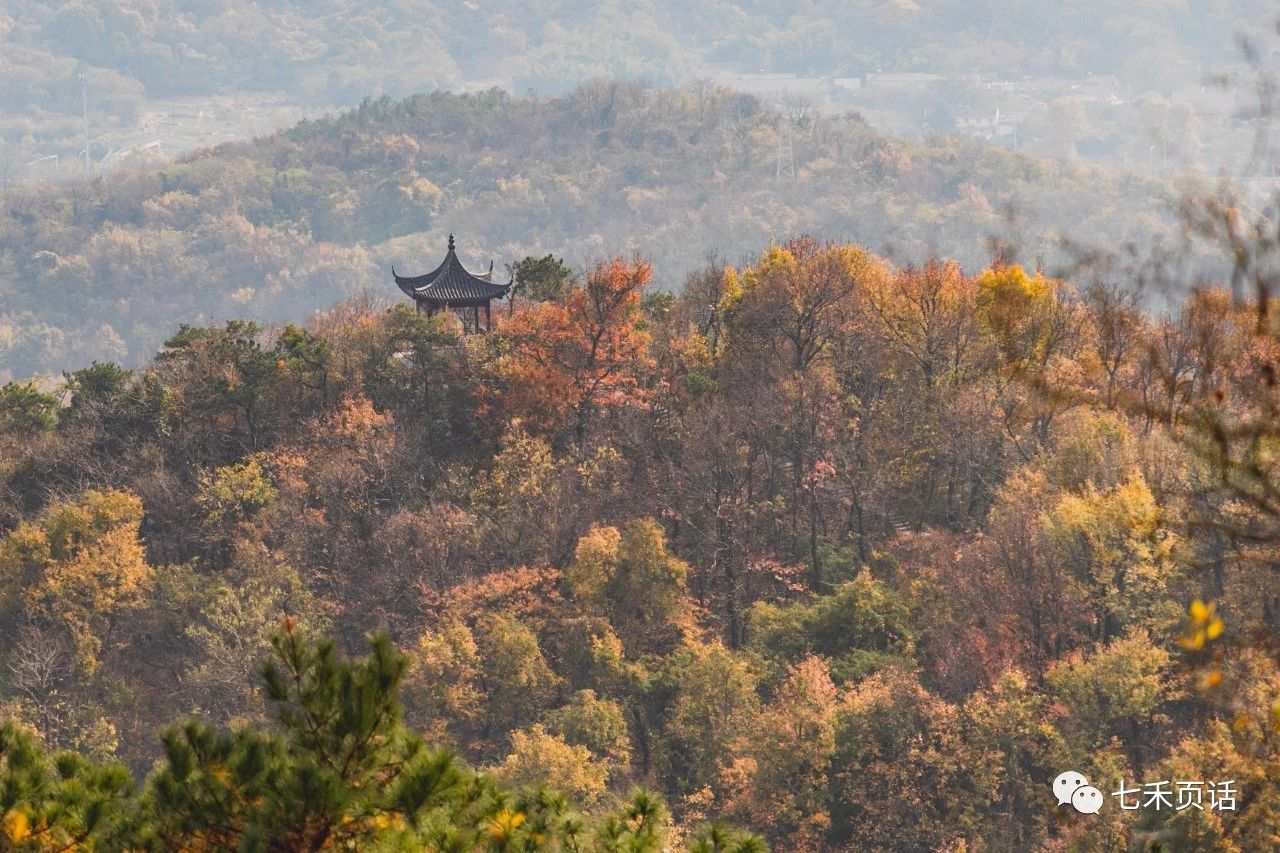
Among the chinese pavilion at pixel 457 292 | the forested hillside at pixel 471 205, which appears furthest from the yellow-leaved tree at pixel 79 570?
the forested hillside at pixel 471 205

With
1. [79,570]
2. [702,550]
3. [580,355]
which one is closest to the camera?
[79,570]

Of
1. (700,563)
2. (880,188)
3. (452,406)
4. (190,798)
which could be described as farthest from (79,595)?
(880,188)

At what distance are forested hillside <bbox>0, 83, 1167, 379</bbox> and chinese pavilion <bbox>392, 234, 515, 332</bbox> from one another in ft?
311


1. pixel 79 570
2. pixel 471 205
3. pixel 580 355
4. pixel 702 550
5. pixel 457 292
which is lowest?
pixel 471 205

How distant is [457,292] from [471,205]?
122541mm

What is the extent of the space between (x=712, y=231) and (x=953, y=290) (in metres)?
113

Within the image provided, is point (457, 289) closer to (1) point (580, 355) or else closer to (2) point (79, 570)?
(1) point (580, 355)

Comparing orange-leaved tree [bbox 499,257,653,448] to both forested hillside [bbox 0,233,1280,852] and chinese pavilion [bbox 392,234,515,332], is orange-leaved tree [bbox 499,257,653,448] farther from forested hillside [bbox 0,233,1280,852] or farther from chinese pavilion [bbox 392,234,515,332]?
chinese pavilion [bbox 392,234,515,332]

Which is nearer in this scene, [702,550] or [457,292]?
[702,550]

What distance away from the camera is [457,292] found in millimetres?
44438

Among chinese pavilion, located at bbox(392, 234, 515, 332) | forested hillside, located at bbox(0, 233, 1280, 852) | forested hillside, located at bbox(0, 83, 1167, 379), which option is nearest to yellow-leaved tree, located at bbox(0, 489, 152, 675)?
forested hillside, located at bbox(0, 233, 1280, 852)

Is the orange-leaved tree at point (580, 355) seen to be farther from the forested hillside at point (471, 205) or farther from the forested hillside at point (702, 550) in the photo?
the forested hillside at point (471, 205)

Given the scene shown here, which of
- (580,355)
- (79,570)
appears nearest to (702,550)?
(580,355)

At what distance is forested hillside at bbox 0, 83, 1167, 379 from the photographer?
147500 mm
